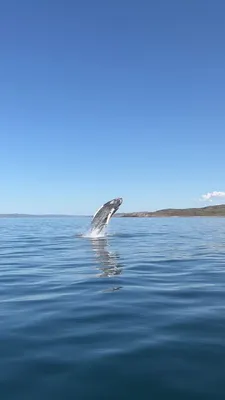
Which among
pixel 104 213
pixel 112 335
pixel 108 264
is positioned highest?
pixel 104 213

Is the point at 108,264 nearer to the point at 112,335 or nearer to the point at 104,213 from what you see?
the point at 112,335

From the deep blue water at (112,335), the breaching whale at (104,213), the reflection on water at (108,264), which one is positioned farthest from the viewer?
the breaching whale at (104,213)

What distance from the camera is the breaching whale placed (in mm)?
29188

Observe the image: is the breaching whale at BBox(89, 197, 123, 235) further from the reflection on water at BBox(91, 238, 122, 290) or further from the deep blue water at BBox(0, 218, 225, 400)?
the deep blue water at BBox(0, 218, 225, 400)

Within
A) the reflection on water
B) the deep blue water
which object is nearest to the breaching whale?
the reflection on water

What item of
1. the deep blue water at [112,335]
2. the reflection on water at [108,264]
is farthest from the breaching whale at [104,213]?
the deep blue water at [112,335]

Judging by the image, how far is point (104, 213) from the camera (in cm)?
3058

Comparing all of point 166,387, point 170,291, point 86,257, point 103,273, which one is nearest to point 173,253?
point 86,257

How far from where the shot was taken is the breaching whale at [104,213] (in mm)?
29188

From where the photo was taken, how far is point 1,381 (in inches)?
223

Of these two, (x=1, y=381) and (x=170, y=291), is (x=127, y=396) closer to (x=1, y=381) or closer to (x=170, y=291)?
(x=1, y=381)

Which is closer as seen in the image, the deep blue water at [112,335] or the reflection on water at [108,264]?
the deep blue water at [112,335]

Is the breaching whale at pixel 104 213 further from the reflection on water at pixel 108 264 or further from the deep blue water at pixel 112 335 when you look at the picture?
the deep blue water at pixel 112 335

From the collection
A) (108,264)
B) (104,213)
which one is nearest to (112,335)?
(108,264)
